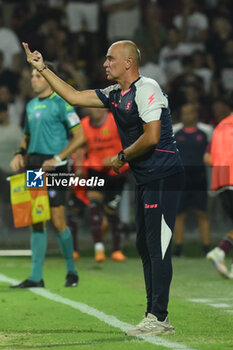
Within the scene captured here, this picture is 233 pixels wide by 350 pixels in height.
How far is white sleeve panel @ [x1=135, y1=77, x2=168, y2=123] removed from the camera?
269 inches

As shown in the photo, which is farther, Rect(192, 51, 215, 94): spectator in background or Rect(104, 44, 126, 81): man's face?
Rect(192, 51, 215, 94): spectator in background

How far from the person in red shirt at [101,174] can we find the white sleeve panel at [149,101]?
20.4ft

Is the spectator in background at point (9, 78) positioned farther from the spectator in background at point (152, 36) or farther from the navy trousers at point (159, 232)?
the navy trousers at point (159, 232)

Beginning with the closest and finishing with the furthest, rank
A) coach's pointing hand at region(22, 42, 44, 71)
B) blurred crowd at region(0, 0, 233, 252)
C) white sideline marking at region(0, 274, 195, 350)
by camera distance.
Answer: white sideline marking at region(0, 274, 195, 350) → coach's pointing hand at region(22, 42, 44, 71) → blurred crowd at region(0, 0, 233, 252)

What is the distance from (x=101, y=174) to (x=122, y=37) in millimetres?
6511

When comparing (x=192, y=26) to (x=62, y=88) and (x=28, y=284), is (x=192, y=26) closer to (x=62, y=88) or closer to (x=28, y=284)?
(x=28, y=284)

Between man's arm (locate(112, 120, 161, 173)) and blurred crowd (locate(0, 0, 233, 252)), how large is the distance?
1077cm

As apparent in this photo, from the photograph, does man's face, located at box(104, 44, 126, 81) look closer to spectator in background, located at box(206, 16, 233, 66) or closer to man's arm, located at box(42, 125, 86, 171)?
man's arm, located at box(42, 125, 86, 171)

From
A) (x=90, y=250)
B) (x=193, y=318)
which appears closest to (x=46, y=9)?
(x=90, y=250)

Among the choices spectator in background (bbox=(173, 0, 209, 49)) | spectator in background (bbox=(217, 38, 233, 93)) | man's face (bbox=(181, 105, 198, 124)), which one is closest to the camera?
man's face (bbox=(181, 105, 198, 124))

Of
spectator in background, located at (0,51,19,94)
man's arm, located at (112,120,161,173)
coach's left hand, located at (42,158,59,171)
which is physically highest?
spectator in background, located at (0,51,19,94)

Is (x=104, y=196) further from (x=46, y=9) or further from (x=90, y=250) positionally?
(x=46, y=9)

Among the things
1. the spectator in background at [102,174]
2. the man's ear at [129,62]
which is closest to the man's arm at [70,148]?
the man's ear at [129,62]

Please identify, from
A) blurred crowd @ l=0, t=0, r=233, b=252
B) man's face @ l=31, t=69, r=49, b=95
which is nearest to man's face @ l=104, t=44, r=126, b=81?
man's face @ l=31, t=69, r=49, b=95
